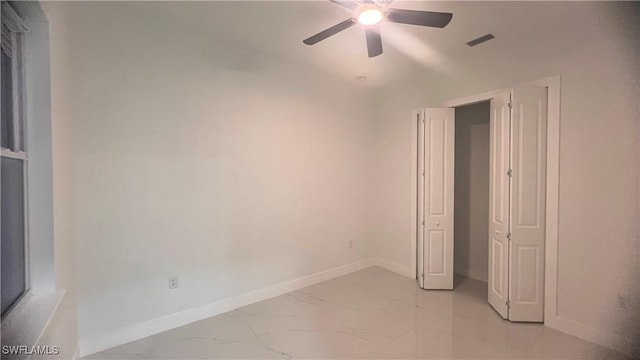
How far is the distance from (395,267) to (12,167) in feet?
13.4

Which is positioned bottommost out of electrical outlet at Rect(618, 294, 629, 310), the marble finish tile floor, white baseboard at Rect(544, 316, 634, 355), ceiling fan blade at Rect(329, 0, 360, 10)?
the marble finish tile floor

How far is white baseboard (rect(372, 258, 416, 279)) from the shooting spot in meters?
4.11

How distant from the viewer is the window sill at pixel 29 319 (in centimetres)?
118

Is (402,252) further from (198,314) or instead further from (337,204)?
(198,314)

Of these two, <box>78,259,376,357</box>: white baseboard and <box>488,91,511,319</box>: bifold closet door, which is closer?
<box>78,259,376,357</box>: white baseboard

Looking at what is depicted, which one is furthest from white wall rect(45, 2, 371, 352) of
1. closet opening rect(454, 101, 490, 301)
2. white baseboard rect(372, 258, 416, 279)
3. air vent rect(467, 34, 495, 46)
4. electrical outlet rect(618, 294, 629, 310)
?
electrical outlet rect(618, 294, 629, 310)

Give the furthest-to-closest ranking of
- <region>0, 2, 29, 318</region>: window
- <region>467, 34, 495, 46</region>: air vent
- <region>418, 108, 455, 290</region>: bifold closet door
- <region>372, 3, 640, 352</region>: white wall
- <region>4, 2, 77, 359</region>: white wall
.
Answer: <region>418, 108, 455, 290</region>: bifold closet door
<region>467, 34, 495, 46</region>: air vent
<region>372, 3, 640, 352</region>: white wall
<region>4, 2, 77, 359</region>: white wall
<region>0, 2, 29, 318</region>: window

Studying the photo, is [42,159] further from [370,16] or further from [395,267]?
[395,267]

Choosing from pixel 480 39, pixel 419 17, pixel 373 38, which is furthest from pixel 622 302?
pixel 373 38

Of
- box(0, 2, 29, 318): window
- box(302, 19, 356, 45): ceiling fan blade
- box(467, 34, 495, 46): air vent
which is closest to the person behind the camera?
box(0, 2, 29, 318): window

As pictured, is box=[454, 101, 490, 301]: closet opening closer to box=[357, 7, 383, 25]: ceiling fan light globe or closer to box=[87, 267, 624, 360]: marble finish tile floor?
box=[87, 267, 624, 360]: marble finish tile floor

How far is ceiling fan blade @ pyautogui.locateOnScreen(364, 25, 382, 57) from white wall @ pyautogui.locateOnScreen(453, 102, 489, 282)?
224cm

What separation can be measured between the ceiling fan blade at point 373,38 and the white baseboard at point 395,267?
9.65ft

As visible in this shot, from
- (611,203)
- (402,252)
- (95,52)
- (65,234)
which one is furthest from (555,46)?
(65,234)
